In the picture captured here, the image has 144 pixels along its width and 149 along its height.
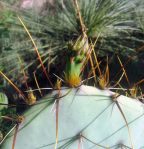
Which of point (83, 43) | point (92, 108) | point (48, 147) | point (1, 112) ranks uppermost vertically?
point (83, 43)

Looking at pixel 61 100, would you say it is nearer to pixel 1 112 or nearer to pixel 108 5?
pixel 1 112

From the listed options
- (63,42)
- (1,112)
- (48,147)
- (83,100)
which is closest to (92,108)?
(83,100)

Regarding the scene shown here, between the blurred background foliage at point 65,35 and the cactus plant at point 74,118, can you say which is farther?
the blurred background foliage at point 65,35

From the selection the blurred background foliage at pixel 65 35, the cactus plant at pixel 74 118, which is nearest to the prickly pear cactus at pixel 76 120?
the cactus plant at pixel 74 118

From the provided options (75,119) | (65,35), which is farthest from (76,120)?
(65,35)

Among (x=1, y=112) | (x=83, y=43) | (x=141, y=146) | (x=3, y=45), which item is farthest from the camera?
(x=3, y=45)

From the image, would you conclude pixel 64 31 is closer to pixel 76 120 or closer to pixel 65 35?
pixel 65 35

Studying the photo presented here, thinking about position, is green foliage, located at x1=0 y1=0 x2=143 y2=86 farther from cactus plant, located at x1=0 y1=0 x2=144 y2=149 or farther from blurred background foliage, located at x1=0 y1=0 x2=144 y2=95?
cactus plant, located at x1=0 y1=0 x2=144 y2=149

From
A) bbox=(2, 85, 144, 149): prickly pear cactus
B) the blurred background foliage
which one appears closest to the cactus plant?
bbox=(2, 85, 144, 149): prickly pear cactus

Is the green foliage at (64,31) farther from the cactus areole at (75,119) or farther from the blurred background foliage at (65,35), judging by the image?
the cactus areole at (75,119)
